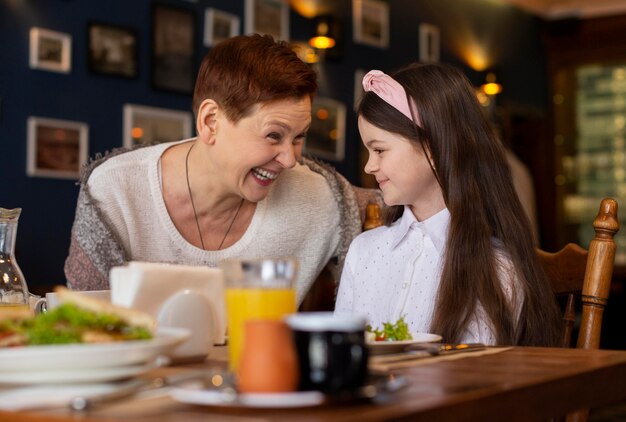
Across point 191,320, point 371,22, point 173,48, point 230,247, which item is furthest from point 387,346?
point 371,22

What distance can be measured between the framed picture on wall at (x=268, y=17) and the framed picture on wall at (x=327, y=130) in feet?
1.88

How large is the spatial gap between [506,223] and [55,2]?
3.68 metres

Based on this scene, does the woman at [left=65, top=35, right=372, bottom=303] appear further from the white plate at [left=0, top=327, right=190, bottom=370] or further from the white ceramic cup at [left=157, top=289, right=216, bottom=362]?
the white plate at [left=0, top=327, right=190, bottom=370]

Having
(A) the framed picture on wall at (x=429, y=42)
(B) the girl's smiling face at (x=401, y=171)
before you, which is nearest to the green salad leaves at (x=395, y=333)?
(B) the girl's smiling face at (x=401, y=171)

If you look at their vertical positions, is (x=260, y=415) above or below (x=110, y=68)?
below

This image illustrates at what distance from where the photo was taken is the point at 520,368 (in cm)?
129

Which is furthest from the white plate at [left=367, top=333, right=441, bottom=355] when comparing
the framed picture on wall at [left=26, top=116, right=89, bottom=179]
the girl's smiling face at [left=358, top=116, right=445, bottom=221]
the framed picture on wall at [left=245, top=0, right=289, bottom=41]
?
the framed picture on wall at [left=245, top=0, right=289, bottom=41]

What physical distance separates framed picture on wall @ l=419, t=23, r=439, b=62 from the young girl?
5756 millimetres

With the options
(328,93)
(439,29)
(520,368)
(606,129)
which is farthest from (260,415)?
(606,129)

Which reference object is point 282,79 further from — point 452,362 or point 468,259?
point 452,362

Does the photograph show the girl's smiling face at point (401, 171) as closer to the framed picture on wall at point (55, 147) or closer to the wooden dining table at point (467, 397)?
the wooden dining table at point (467, 397)

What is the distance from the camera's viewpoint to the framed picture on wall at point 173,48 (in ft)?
19.0

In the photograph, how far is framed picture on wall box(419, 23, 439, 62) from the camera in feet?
26.8

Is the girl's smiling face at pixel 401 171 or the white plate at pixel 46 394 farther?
the girl's smiling face at pixel 401 171
